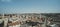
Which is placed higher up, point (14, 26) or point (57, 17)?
point (57, 17)

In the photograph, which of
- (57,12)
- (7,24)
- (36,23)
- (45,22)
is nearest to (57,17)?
(57,12)

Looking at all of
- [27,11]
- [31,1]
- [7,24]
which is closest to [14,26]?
[7,24]

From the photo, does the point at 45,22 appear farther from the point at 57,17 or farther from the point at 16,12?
the point at 16,12

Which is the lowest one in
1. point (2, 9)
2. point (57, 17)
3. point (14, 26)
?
point (14, 26)

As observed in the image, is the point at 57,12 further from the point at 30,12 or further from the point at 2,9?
the point at 2,9

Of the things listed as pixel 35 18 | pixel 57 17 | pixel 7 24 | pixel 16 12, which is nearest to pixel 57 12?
pixel 57 17

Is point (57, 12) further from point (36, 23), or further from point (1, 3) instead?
point (1, 3)

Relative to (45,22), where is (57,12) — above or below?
above
